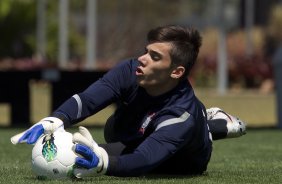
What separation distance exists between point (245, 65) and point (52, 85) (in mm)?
21366

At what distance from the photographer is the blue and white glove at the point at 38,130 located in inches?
279

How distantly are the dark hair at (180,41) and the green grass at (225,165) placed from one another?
32.9 inches

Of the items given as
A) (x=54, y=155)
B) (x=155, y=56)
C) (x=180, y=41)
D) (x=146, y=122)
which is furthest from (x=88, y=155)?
(x=180, y=41)

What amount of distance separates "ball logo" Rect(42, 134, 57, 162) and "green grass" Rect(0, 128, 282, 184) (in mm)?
172

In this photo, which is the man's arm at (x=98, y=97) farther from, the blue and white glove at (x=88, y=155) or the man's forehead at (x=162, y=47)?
the blue and white glove at (x=88, y=155)

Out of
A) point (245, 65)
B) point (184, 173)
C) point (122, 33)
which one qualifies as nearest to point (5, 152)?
point (184, 173)

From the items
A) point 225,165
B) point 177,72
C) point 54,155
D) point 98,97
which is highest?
point 177,72

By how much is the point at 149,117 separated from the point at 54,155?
796mm

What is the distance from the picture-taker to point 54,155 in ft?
23.6

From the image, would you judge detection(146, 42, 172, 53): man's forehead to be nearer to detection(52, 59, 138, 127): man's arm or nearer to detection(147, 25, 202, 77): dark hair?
detection(147, 25, 202, 77): dark hair

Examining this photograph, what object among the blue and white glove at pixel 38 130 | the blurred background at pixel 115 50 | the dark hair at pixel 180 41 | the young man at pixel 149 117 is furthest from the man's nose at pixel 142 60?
the blurred background at pixel 115 50

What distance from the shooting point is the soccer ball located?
23.4 ft

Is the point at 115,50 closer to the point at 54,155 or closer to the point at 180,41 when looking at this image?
the point at 180,41

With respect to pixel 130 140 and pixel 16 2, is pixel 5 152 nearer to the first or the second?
pixel 130 140
